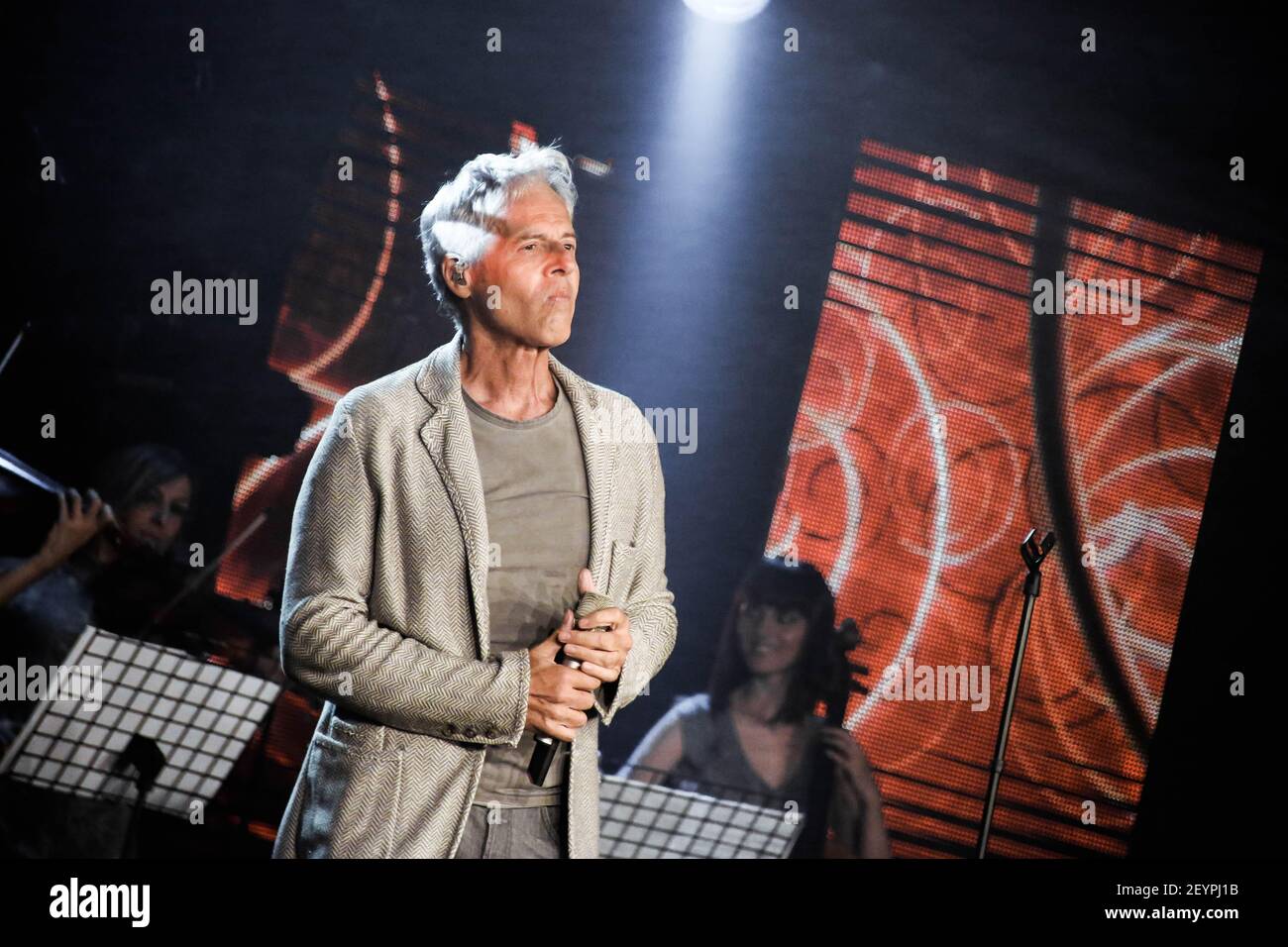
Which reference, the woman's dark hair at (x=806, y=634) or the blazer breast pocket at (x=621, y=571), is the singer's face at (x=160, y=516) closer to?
the woman's dark hair at (x=806, y=634)

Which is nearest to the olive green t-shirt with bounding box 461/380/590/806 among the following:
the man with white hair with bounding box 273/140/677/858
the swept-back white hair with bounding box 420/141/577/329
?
the man with white hair with bounding box 273/140/677/858

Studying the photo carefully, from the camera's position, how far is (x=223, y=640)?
10.4 feet

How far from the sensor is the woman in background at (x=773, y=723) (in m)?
3.27

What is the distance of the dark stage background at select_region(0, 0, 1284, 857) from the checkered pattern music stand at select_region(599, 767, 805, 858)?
0.16m

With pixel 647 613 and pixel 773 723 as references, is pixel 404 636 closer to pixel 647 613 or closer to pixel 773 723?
pixel 647 613

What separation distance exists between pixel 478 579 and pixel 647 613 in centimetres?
31

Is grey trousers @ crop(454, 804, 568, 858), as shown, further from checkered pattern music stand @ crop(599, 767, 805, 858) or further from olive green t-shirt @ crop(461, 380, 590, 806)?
checkered pattern music stand @ crop(599, 767, 805, 858)

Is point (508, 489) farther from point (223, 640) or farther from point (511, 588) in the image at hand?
point (223, 640)

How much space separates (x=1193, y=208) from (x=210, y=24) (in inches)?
104

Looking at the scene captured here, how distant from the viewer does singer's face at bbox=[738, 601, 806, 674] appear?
3316mm

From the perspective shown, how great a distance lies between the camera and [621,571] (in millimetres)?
2016
